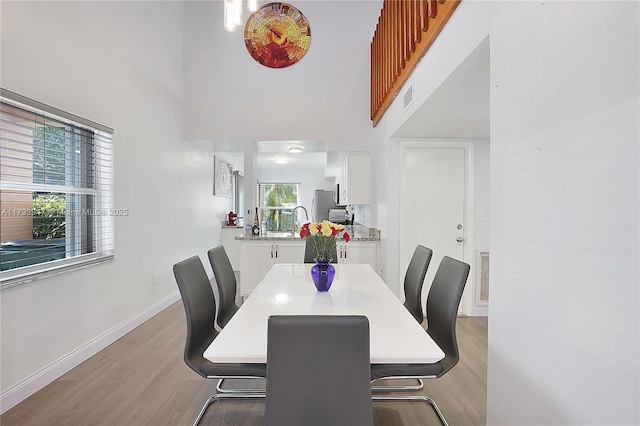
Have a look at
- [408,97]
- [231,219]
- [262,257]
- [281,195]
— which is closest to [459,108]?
[408,97]

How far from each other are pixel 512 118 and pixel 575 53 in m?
0.33

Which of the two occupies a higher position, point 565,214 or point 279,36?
point 279,36

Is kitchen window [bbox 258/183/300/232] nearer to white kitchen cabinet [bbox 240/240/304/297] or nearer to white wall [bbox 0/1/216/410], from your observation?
white wall [bbox 0/1/216/410]

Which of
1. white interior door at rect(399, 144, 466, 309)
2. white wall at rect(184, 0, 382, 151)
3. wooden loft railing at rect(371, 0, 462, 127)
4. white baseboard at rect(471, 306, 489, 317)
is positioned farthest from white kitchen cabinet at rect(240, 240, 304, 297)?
white baseboard at rect(471, 306, 489, 317)

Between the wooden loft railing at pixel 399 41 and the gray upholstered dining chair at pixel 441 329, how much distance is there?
1376 mm

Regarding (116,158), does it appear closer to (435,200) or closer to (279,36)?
(279,36)

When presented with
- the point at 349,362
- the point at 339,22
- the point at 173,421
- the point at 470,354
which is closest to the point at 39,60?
the point at 173,421

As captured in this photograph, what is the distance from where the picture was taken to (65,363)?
2344 mm

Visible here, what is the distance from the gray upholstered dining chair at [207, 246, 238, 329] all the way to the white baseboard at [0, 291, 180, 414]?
120 cm

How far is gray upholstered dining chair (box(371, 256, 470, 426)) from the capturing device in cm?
159

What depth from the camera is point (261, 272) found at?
4.02 m

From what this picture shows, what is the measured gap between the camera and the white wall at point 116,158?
2.02m

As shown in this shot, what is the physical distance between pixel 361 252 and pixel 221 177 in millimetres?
3173

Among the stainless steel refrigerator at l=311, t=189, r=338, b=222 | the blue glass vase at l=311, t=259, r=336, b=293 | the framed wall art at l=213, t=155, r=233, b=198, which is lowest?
the blue glass vase at l=311, t=259, r=336, b=293
